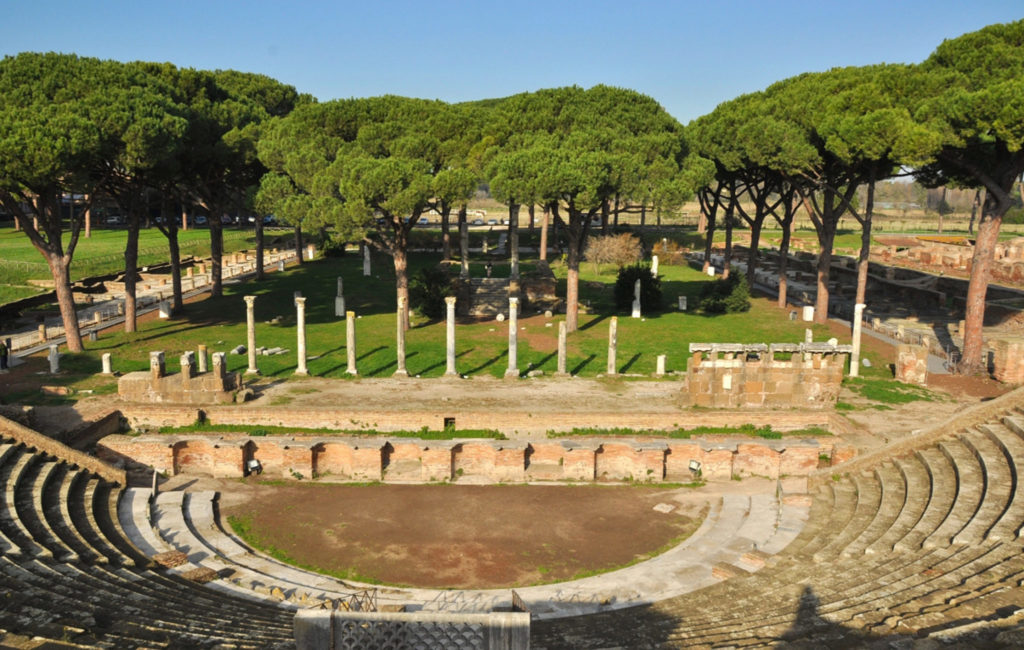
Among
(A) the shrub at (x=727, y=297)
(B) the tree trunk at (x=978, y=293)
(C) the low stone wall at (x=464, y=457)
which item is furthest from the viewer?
(A) the shrub at (x=727, y=297)

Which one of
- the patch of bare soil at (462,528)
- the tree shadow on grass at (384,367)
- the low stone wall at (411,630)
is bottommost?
the patch of bare soil at (462,528)

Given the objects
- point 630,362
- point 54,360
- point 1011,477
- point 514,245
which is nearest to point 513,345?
point 630,362

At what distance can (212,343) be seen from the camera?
3297cm

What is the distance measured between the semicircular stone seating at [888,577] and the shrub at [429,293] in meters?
22.0

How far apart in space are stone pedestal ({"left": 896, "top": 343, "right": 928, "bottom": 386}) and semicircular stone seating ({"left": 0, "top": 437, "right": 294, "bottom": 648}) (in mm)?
23378

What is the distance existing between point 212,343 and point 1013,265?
165 ft

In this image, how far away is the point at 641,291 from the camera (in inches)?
1670

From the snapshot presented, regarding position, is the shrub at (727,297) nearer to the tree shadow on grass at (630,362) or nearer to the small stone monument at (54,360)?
the tree shadow on grass at (630,362)

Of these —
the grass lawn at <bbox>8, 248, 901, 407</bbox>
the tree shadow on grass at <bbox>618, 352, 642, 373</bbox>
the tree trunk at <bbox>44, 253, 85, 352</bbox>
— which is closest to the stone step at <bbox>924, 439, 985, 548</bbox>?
the grass lawn at <bbox>8, 248, 901, 407</bbox>

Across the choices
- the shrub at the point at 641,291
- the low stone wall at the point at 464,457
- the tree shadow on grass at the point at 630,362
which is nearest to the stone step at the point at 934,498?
the low stone wall at the point at 464,457

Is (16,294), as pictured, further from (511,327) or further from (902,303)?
(902,303)

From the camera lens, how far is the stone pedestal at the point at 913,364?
1121 inches

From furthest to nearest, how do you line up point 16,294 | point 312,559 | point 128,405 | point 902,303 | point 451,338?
point 902,303
point 16,294
point 451,338
point 128,405
point 312,559

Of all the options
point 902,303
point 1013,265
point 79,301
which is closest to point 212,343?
point 79,301
